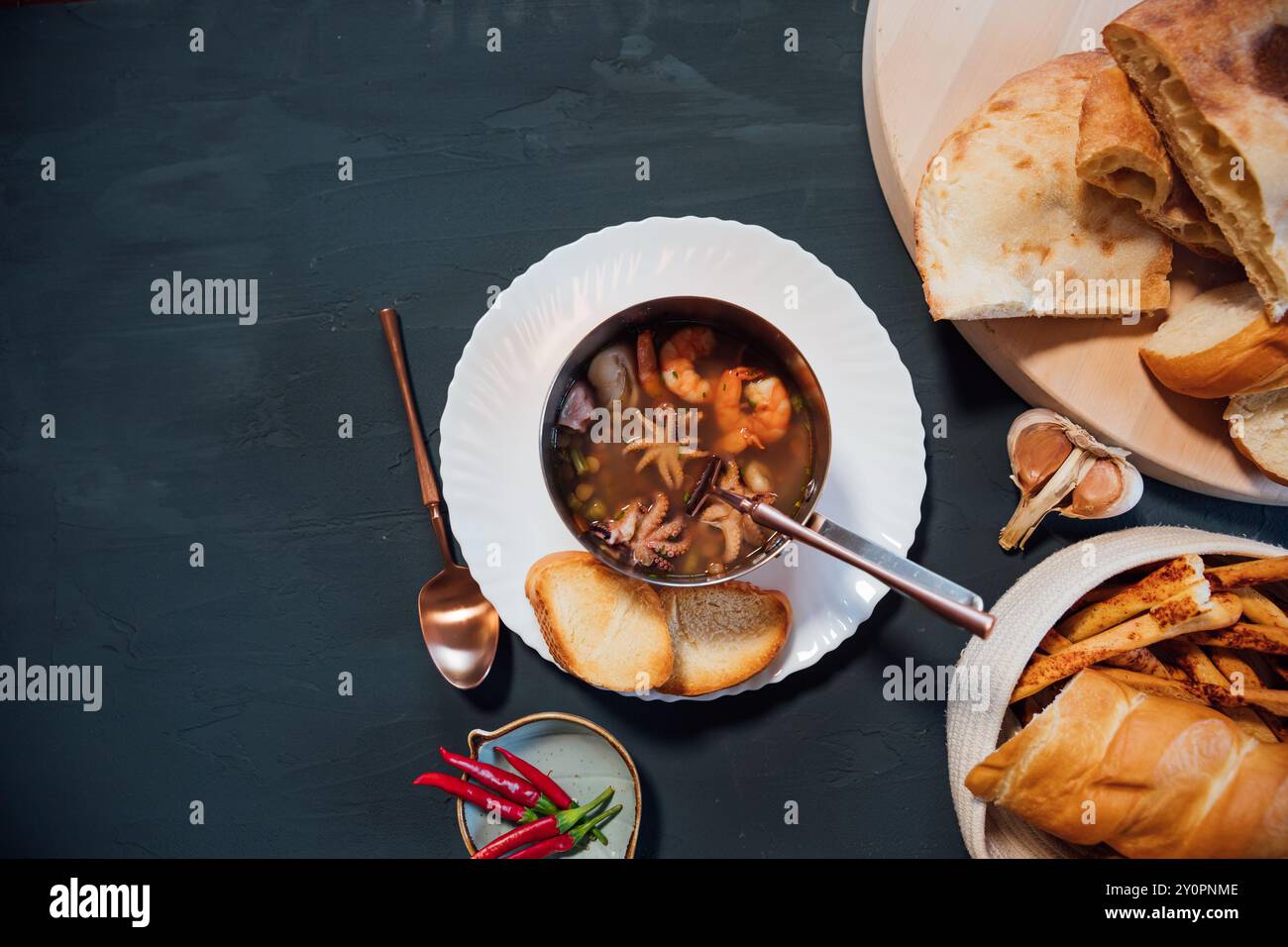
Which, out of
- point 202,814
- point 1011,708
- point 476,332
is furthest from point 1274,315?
point 202,814

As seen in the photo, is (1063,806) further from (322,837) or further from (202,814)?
(202,814)

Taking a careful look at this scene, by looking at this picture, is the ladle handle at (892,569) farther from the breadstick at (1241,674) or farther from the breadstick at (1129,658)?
the breadstick at (1241,674)

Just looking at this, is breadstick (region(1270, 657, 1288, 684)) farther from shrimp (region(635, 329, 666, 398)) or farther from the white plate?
shrimp (region(635, 329, 666, 398))

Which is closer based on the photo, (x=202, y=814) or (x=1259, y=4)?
(x=1259, y=4)

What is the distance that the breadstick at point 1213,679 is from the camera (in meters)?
1.86

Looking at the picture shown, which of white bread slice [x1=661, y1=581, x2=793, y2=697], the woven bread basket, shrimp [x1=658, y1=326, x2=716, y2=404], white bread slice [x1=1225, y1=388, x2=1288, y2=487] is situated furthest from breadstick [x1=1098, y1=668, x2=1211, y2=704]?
shrimp [x1=658, y1=326, x2=716, y2=404]

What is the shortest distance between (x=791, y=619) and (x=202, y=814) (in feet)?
5.33

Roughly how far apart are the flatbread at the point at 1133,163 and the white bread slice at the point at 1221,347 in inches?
4.5

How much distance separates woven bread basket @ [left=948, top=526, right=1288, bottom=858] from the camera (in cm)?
178

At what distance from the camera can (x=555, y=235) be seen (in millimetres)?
2230

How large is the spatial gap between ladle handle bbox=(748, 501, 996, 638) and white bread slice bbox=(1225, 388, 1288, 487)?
2.44ft

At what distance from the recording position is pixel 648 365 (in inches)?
73.1

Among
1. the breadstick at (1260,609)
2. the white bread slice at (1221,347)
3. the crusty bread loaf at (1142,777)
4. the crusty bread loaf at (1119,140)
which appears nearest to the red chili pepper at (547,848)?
the crusty bread loaf at (1142,777)

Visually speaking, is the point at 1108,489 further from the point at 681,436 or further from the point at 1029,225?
the point at 681,436
